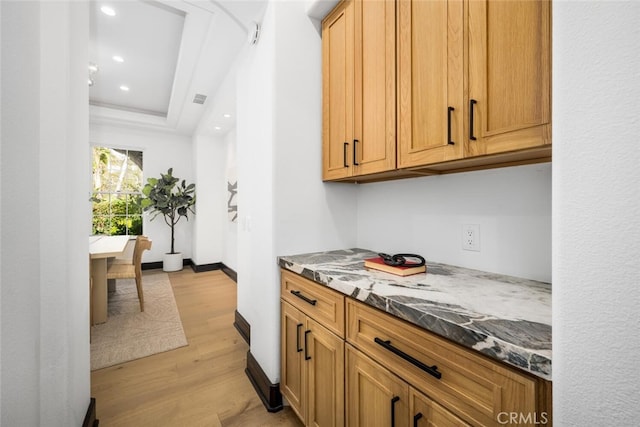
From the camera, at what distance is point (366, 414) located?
3.48ft

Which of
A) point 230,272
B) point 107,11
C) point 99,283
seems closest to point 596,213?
point 107,11

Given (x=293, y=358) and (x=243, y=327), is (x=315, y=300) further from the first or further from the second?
(x=243, y=327)

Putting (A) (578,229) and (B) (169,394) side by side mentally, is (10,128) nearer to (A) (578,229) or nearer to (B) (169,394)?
(A) (578,229)

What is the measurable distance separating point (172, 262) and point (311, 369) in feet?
16.0

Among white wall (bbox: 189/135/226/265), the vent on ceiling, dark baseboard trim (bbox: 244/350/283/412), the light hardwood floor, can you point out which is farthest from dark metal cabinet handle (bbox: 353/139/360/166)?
white wall (bbox: 189/135/226/265)

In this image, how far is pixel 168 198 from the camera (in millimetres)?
5250

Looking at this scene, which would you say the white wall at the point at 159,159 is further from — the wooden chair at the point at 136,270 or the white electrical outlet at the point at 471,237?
the white electrical outlet at the point at 471,237

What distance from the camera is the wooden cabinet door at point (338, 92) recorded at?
5.26ft

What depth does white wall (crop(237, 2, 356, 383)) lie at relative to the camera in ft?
5.55

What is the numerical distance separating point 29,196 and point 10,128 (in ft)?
0.81

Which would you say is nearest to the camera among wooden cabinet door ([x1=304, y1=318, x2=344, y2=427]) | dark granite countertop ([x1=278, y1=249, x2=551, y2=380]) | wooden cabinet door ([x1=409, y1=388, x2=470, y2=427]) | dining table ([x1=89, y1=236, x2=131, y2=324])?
dark granite countertop ([x1=278, y1=249, x2=551, y2=380])

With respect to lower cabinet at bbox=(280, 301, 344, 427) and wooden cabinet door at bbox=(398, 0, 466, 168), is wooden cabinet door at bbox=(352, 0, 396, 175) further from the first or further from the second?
lower cabinet at bbox=(280, 301, 344, 427)

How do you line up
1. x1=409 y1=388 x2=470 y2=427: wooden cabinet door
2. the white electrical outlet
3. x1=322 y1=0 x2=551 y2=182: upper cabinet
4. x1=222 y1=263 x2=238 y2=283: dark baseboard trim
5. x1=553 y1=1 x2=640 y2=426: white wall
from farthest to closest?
x1=222 y1=263 x2=238 y2=283: dark baseboard trim < the white electrical outlet < x1=322 y1=0 x2=551 y2=182: upper cabinet < x1=409 y1=388 x2=470 y2=427: wooden cabinet door < x1=553 y1=1 x2=640 y2=426: white wall

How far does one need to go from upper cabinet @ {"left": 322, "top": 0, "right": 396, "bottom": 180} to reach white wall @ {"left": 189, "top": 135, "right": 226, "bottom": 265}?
432 centimetres
